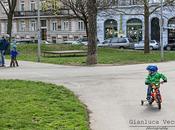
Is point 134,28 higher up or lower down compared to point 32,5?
lower down

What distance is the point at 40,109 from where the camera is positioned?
12.4 meters

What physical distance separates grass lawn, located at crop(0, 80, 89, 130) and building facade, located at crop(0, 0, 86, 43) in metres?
68.3

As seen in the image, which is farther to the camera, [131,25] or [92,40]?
[131,25]

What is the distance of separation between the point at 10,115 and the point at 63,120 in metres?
1.36

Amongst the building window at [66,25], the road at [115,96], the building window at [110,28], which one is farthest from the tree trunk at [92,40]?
the building window at [66,25]

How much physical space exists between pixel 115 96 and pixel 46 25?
246ft

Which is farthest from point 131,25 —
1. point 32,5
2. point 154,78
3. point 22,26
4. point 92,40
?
point 154,78

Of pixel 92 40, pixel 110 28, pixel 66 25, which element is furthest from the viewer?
pixel 66 25

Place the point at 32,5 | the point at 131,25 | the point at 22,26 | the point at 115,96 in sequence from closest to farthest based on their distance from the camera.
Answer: the point at 115,96, the point at 131,25, the point at 32,5, the point at 22,26

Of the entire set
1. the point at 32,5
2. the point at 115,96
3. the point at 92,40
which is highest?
the point at 32,5

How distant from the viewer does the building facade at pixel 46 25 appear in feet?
286

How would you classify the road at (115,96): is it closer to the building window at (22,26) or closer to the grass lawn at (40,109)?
the grass lawn at (40,109)

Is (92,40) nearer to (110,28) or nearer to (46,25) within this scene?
(110,28)

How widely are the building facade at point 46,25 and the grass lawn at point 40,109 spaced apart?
224 ft
